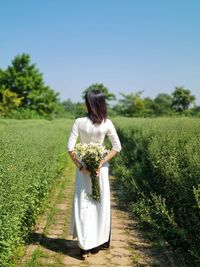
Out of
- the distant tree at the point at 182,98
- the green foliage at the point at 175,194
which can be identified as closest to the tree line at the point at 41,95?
the distant tree at the point at 182,98

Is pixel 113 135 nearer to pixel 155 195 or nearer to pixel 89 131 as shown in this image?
pixel 89 131

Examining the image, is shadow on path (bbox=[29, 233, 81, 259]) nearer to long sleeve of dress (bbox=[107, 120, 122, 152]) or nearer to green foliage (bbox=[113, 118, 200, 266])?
green foliage (bbox=[113, 118, 200, 266])

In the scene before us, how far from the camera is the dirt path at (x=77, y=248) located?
17.8 ft

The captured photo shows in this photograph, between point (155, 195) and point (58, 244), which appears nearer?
point (58, 244)

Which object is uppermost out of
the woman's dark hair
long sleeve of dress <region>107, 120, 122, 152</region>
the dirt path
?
the woman's dark hair

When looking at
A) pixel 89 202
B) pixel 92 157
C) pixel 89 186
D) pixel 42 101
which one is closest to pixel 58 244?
pixel 89 202

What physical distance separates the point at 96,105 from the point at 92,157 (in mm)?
706

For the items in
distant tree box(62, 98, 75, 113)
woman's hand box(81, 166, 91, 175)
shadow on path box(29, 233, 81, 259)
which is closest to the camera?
woman's hand box(81, 166, 91, 175)

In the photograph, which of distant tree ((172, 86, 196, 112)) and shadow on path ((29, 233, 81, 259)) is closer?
shadow on path ((29, 233, 81, 259))

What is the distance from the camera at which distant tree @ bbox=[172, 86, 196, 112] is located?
60.9 metres

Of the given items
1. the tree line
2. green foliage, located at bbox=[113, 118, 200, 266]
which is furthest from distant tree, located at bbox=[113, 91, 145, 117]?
green foliage, located at bbox=[113, 118, 200, 266]

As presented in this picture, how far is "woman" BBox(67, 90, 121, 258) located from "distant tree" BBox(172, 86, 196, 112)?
5666 centimetres

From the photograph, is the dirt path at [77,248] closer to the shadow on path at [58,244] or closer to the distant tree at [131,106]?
the shadow on path at [58,244]

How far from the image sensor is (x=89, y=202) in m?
5.66
